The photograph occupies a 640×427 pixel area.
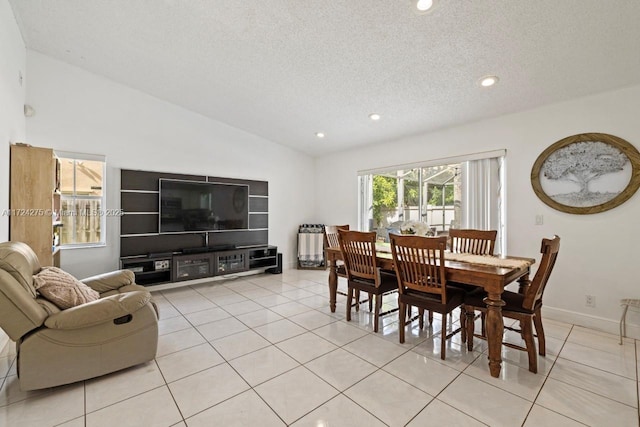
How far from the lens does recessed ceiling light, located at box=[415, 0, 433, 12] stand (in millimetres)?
2029

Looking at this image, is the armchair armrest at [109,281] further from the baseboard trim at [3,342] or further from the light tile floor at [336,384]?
the baseboard trim at [3,342]

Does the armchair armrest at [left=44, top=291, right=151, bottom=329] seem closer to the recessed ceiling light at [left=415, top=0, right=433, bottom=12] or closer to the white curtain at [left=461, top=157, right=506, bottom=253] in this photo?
the recessed ceiling light at [left=415, top=0, right=433, bottom=12]

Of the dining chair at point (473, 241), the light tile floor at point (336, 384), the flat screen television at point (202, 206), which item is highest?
the flat screen television at point (202, 206)

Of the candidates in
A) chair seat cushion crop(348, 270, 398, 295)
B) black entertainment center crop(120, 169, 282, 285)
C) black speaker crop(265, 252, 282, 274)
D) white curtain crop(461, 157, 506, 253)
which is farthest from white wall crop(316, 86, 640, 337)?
black entertainment center crop(120, 169, 282, 285)

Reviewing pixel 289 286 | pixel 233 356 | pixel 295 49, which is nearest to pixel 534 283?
pixel 233 356

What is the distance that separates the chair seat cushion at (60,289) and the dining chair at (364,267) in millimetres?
2267

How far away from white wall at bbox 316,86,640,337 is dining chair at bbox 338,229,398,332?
1890 millimetres

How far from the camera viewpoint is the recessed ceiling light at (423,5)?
2.03 m

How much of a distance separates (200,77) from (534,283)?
13.7 ft

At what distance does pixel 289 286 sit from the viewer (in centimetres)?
454

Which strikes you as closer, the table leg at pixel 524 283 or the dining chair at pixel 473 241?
the table leg at pixel 524 283

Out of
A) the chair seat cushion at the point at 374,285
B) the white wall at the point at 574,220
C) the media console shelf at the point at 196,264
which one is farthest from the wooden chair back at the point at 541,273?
the media console shelf at the point at 196,264

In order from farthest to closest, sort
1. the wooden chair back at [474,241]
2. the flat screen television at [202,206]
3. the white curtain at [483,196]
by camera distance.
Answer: the flat screen television at [202,206], the white curtain at [483,196], the wooden chair back at [474,241]

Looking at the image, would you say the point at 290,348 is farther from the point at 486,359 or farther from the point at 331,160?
the point at 331,160
